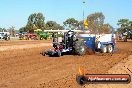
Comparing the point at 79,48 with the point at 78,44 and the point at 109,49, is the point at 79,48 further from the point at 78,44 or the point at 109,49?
the point at 109,49

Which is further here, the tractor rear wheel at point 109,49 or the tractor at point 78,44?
the tractor rear wheel at point 109,49

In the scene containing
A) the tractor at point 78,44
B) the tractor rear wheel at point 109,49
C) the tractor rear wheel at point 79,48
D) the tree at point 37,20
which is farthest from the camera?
the tree at point 37,20

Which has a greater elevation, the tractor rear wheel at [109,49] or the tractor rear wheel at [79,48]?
the tractor rear wheel at [79,48]

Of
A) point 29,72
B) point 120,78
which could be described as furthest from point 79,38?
point 120,78

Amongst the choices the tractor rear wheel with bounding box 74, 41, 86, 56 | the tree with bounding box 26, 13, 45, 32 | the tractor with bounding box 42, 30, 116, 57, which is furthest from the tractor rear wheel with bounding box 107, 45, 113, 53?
the tree with bounding box 26, 13, 45, 32

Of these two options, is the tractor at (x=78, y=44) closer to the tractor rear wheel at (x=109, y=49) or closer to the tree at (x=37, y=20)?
the tractor rear wheel at (x=109, y=49)

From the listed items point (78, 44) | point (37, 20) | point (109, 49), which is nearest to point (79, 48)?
point (78, 44)

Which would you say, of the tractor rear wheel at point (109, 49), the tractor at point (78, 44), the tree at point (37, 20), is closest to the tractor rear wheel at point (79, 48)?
the tractor at point (78, 44)

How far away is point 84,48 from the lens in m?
22.8

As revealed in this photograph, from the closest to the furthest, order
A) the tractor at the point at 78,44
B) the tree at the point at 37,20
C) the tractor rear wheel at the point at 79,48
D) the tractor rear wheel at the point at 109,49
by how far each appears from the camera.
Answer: the tractor at the point at 78,44, the tractor rear wheel at the point at 79,48, the tractor rear wheel at the point at 109,49, the tree at the point at 37,20

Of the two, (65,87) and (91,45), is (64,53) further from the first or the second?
(65,87)

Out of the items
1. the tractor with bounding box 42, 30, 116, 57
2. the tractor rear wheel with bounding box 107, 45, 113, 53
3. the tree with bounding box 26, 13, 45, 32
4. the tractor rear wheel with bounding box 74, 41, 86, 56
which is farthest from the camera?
the tree with bounding box 26, 13, 45, 32

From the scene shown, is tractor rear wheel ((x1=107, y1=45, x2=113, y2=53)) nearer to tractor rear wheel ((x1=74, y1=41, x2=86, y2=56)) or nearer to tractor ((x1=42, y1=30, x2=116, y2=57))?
tractor ((x1=42, y1=30, x2=116, y2=57))

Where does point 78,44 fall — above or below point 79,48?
above
